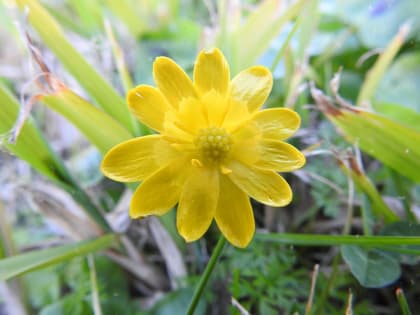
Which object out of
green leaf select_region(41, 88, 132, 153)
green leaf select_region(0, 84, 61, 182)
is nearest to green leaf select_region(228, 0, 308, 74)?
green leaf select_region(41, 88, 132, 153)

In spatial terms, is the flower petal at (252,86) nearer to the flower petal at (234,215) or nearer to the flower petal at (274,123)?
the flower petal at (274,123)

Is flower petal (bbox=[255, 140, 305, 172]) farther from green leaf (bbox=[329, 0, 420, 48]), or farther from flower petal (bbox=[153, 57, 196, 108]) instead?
green leaf (bbox=[329, 0, 420, 48])

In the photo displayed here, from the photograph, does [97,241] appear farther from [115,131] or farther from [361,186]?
[361,186]

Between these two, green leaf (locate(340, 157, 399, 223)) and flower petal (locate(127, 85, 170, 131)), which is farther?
green leaf (locate(340, 157, 399, 223))

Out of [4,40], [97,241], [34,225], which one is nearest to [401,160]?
[97,241]

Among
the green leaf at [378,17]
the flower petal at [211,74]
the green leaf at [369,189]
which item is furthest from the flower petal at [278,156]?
the green leaf at [378,17]

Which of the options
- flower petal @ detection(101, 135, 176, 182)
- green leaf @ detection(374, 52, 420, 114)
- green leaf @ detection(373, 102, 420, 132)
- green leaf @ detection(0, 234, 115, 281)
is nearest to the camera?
flower petal @ detection(101, 135, 176, 182)

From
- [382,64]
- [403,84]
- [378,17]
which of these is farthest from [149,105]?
[378,17]
